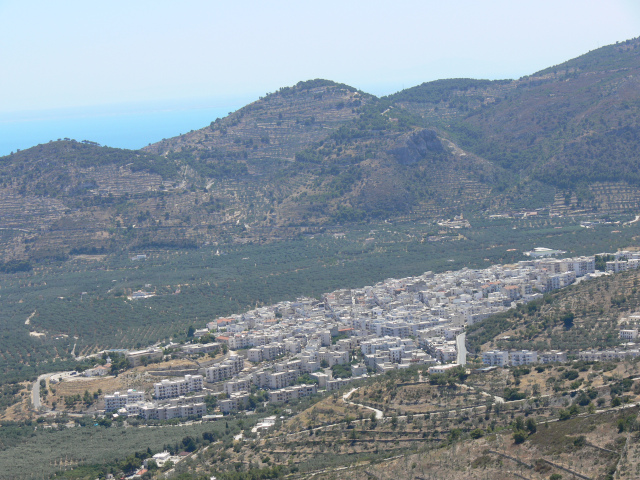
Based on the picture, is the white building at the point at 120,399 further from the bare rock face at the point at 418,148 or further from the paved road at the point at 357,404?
the bare rock face at the point at 418,148

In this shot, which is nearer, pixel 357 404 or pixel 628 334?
pixel 357 404

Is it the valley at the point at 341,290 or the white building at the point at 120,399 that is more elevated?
the valley at the point at 341,290

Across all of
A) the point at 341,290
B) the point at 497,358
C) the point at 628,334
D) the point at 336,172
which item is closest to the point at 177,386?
the point at 497,358

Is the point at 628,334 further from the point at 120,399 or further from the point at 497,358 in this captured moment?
the point at 120,399

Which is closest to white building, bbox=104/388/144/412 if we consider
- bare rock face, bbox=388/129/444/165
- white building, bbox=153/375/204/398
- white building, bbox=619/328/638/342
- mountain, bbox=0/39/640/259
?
white building, bbox=153/375/204/398

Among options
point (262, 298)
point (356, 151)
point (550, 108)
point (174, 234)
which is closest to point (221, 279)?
point (262, 298)

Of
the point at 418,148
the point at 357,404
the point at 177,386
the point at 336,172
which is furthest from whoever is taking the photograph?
the point at 418,148

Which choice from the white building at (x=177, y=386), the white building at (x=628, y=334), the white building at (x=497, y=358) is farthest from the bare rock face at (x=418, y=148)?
the white building at (x=628, y=334)
